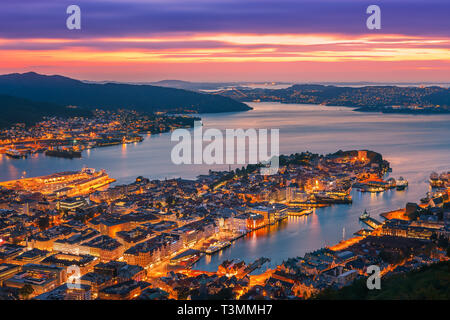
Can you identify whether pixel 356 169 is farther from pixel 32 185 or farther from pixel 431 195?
pixel 32 185

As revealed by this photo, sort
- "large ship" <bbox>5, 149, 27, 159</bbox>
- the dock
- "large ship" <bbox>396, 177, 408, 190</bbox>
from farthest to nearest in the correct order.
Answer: "large ship" <bbox>5, 149, 27, 159</bbox> → "large ship" <bbox>396, 177, 408, 190</bbox> → the dock

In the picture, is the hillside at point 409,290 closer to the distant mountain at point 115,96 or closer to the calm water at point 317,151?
the calm water at point 317,151

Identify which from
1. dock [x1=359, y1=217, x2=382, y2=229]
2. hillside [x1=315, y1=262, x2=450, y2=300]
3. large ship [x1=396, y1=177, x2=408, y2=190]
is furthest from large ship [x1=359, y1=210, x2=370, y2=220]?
hillside [x1=315, y1=262, x2=450, y2=300]

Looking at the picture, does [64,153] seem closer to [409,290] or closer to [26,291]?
[26,291]

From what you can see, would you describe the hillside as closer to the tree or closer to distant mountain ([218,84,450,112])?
the tree

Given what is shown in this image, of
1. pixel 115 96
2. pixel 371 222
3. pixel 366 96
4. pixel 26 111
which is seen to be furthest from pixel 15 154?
pixel 366 96
